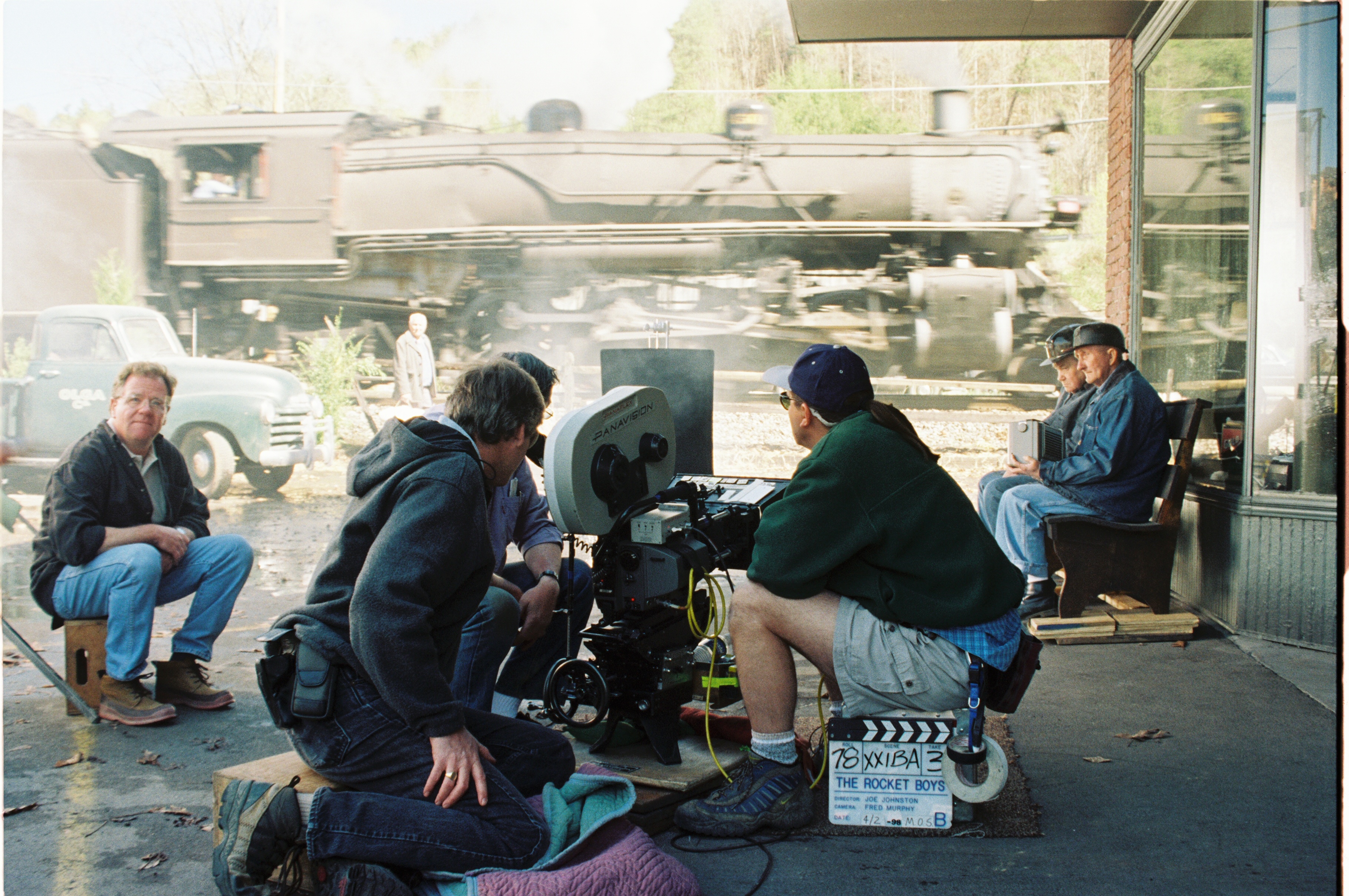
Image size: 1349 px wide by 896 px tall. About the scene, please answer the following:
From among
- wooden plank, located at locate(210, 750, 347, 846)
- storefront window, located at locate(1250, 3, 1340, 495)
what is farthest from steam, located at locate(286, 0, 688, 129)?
wooden plank, located at locate(210, 750, 347, 846)

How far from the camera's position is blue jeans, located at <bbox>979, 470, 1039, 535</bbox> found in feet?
17.9

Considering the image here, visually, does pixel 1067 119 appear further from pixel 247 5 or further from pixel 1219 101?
pixel 247 5

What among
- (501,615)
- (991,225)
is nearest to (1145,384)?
(501,615)

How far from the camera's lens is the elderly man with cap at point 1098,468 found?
4.80 meters

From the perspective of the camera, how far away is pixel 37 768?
3.24 m

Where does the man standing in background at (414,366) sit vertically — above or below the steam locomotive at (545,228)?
below

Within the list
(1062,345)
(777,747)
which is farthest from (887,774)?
(1062,345)

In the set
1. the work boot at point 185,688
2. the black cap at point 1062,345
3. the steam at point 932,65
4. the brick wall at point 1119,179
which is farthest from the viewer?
the steam at point 932,65

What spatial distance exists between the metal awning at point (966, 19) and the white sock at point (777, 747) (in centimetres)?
508

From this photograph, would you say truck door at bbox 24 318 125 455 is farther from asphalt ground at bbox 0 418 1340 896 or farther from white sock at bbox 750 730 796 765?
white sock at bbox 750 730 796 765

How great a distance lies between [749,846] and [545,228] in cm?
970

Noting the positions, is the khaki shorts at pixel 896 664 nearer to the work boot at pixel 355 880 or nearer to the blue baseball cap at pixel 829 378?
the blue baseball cap at pixel 829 378

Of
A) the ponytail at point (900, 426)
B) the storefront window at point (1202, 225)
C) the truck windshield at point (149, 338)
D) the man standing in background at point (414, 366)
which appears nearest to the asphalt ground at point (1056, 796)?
the ponytail at point (900, 426)

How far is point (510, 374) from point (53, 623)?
8.21 feet
